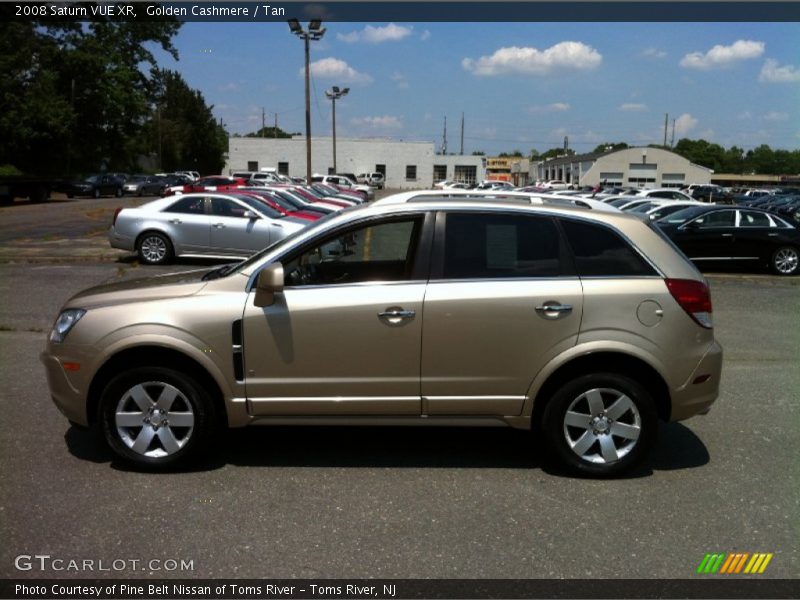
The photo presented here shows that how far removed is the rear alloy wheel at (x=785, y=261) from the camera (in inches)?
591

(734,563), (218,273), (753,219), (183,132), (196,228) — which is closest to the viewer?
(734,563)

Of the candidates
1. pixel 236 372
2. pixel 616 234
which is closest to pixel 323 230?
pixel 236 372

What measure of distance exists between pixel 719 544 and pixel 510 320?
1.62m

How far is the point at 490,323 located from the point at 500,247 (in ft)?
1.66

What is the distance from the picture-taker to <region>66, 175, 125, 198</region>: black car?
4578cm

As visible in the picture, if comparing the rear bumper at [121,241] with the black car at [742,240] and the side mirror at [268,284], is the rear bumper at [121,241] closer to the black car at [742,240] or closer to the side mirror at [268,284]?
the black car at [742,240]

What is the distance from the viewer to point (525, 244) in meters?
4.59

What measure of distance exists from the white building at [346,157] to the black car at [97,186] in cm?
3422

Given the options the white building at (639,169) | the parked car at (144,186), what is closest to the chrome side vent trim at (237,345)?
the parked car at (144,186)

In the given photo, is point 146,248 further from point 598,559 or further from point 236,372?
point 598,559

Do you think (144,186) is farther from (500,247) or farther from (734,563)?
(734,563)

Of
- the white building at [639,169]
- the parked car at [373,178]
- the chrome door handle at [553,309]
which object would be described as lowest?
the chrome door handle at [553,309]

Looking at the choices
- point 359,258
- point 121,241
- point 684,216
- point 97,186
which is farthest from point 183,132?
point 359,258

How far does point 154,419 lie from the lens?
4.46m
